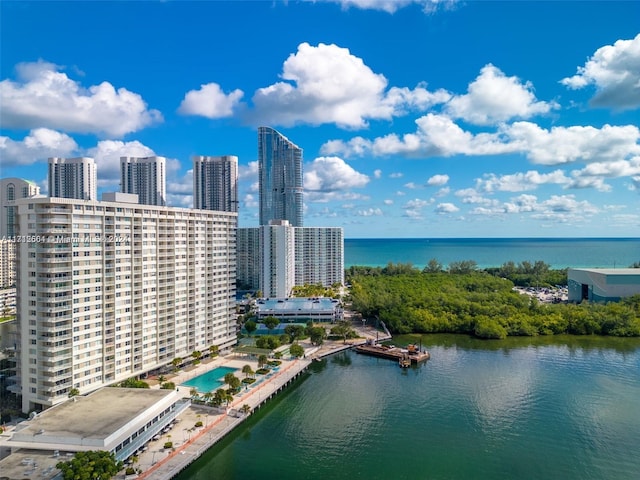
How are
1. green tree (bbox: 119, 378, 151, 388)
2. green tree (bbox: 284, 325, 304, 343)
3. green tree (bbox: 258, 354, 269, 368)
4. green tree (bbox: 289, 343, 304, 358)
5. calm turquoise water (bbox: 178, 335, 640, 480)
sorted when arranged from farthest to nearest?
green tree (bbox: 284, 325, 304, 343) < green tree (bbox: 289, 343, 304, 358) < green tree (bbox: 258, 354, 269, 368) < green tree (bbox: 119, 378, 151, 388) < calm turquoise water (bbox: 178, 335, 640, 480)

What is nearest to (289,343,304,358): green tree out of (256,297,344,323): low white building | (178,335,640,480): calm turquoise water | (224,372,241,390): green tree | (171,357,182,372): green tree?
(178,335,640,480): calm turquoise water

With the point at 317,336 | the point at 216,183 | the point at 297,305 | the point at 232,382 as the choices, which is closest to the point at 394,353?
the point at 317,336

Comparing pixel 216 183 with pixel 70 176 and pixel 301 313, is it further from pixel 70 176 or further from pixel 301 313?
pixel 301 313

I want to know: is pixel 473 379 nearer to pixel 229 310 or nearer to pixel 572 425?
pixel 572 425

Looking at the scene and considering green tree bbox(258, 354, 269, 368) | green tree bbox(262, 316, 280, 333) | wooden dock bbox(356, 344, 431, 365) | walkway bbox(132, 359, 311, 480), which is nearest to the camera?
walkway bbox(132, 359, 311, 480)

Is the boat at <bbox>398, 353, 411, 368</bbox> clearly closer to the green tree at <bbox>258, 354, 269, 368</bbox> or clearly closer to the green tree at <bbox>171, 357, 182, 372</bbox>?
the green tree at <bbox>258, 354, 269, 368</bbox>
